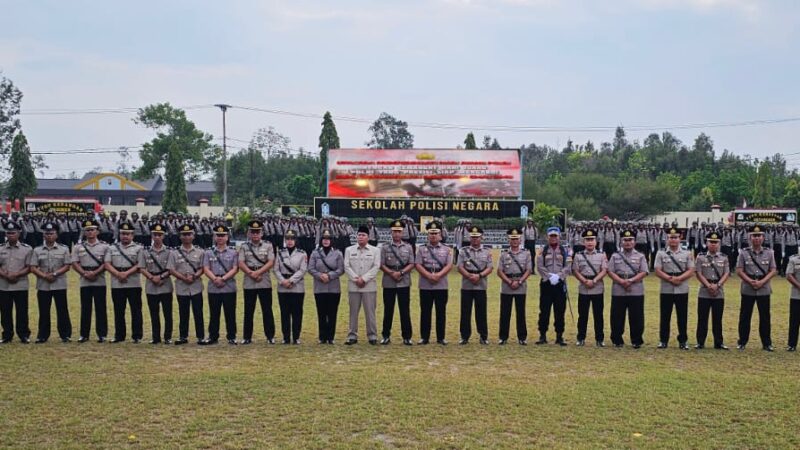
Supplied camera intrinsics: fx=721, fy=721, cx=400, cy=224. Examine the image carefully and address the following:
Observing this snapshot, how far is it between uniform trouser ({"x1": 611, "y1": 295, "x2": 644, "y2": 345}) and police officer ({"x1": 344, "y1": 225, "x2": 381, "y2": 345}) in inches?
122

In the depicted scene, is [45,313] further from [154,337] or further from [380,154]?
[380,154]

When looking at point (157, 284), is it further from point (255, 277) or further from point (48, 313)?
point (48, 313)

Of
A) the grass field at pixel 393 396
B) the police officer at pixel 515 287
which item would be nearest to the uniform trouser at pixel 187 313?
the grass field at pixel 393 396

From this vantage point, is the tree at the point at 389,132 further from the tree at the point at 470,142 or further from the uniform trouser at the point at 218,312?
the uniform trouser at the point at 218,312

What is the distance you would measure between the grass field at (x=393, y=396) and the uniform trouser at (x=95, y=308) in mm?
293

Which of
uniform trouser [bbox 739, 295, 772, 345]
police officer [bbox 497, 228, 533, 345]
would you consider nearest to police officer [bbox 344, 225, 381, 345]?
police officer [bbox 497, 228, 533, 345]

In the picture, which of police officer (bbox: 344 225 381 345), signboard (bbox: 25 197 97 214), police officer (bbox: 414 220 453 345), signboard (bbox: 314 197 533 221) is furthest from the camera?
signboard (bbox: 314 197 533 221)

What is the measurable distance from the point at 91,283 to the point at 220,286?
1.69m

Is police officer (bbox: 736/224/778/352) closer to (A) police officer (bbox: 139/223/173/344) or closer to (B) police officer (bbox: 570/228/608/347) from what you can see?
(B) police officer (bbox: 570/228/608/347)

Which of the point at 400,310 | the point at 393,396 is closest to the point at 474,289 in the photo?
the point at 400,310

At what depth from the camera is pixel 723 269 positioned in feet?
30.2

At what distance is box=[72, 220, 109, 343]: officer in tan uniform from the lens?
921 cm

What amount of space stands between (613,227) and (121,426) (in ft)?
58.1

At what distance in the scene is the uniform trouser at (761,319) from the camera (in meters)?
9.09
